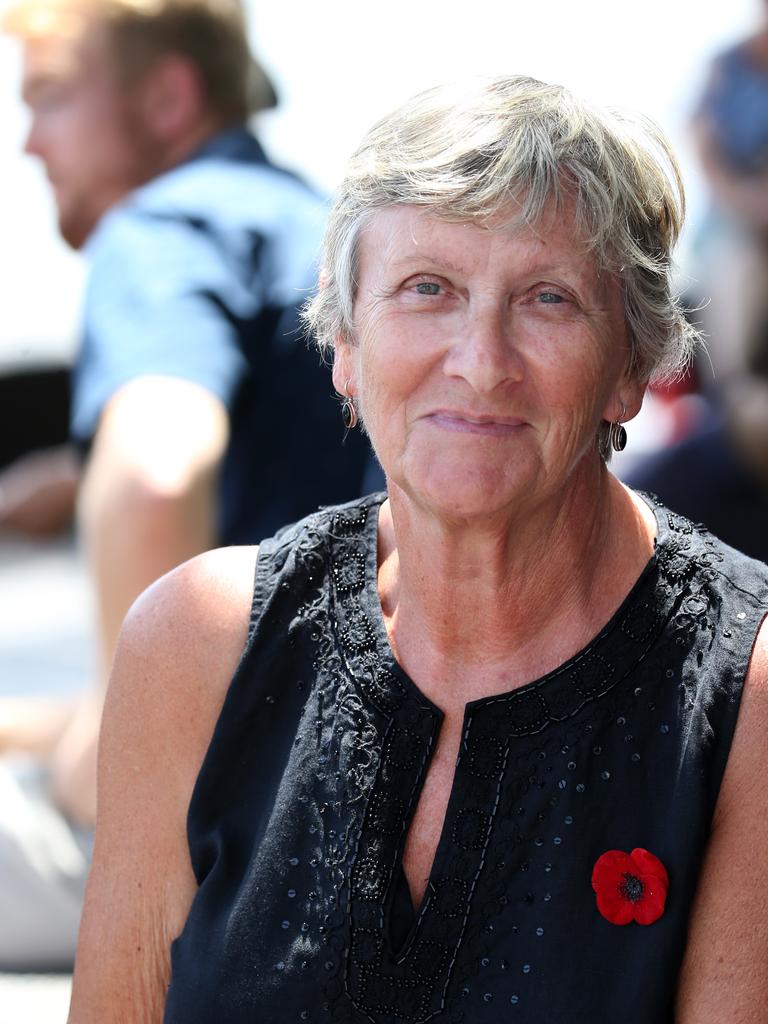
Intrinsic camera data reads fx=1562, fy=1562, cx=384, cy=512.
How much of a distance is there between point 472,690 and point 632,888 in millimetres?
290

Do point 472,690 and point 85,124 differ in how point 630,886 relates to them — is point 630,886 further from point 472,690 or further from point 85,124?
point 85,124

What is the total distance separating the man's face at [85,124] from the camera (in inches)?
125

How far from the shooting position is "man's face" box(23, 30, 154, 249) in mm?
3182

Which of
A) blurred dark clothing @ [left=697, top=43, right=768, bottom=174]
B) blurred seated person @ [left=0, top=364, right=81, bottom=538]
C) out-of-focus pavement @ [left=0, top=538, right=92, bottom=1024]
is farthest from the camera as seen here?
blurred seated person @ [left=0, top=364, right=81, bottom=538]

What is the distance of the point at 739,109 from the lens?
4.65m

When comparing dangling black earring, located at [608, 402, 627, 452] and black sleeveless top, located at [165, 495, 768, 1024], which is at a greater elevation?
dangling black earring, located at [608, 402, 627, 452]

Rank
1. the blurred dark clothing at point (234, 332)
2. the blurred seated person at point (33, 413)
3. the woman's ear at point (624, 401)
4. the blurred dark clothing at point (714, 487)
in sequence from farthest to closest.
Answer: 1. the blurred seated person at point (33, 413)
2. the blurred dark clothing at point (714, 487)
3. the blurred dark clothing at point (234, 332)
4. the woman's ear at point (624, 401)

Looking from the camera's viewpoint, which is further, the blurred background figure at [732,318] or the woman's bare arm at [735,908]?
Answer: the blurred background figure at [732,318]

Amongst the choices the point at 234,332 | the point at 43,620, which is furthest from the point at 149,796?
the point at 43,620

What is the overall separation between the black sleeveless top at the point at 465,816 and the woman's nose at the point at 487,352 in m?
0.32

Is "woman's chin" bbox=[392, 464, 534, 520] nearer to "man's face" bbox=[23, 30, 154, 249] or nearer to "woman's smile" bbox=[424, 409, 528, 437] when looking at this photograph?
"woman's smile" bbox=[424, 409, 528, 437]

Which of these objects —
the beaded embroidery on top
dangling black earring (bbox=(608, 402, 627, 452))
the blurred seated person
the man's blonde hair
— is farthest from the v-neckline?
the blurred seated person

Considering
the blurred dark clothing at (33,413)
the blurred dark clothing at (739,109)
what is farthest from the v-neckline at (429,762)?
the blurred dark clothing at (33,413)

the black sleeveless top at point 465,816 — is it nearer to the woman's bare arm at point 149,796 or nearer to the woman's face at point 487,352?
the woman's bare arm at point 149,796
